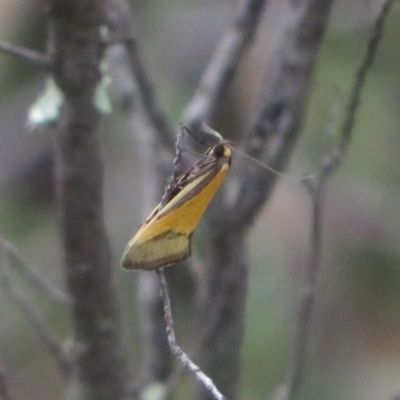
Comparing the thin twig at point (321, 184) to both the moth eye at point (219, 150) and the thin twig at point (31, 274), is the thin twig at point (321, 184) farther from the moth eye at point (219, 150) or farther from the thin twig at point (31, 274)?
the thin twig at point (31, 274)

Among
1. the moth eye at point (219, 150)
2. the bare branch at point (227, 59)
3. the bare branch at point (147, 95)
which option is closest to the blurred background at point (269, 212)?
the bare branch at point (227, 59)

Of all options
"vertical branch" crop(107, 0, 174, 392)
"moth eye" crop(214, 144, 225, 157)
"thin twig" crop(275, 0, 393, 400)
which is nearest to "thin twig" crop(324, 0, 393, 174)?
"thin twig" crop(275, 0, 393, 400)

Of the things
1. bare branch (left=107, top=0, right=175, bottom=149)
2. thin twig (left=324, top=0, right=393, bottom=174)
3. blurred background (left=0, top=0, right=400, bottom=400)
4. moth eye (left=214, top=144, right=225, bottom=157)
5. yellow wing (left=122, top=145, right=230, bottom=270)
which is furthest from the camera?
blurred background (left=0, top=0, right=400, bottom=400)

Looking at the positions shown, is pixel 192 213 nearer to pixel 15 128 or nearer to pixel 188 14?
pixel 15 128

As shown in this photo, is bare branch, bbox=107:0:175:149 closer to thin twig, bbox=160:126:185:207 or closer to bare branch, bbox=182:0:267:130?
bare branch, bbox=182:0:267:130

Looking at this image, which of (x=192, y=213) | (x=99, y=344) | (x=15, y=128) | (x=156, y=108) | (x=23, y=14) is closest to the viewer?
(x=192, y=213)

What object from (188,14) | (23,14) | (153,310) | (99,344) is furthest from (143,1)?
(99,344)

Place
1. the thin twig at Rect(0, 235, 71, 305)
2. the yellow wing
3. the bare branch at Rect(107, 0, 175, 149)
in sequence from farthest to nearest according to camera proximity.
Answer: the bare branch at Rect(107, 0, 175, 149) → the thin twig at Rect(0, 235, 71, 305) → the yellow wing
